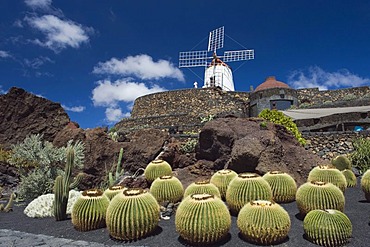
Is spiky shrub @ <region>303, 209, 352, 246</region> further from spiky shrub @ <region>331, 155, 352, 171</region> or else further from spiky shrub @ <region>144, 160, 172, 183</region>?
spiky shrub @ <region>331, 155, 352, 171</region>

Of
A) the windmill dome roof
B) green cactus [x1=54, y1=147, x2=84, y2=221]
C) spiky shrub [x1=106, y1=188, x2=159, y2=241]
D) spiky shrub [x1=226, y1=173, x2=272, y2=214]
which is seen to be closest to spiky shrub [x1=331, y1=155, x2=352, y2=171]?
spiky shrub [x1=226, y1=173, x2=272, y2=214]

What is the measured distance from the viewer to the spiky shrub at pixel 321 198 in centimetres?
488

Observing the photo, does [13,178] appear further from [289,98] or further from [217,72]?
[217,72]

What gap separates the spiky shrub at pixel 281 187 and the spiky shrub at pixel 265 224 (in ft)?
5.66

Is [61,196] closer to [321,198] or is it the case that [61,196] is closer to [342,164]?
[321,198]

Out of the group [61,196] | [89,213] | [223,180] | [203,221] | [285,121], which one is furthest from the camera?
[285,121]

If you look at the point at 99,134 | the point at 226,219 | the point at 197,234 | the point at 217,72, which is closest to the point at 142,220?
the point at 197,234

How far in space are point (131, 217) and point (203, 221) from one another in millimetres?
1197

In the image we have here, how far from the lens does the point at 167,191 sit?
6195 millimetres

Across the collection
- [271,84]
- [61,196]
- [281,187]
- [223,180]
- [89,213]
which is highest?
[271,84]

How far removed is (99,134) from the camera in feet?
33.1

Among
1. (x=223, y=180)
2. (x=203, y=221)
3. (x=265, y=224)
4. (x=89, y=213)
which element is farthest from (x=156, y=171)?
(x=265, y=224)

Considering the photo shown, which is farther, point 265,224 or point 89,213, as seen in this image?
point 89,213

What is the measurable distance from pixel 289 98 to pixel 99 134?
20.4m
